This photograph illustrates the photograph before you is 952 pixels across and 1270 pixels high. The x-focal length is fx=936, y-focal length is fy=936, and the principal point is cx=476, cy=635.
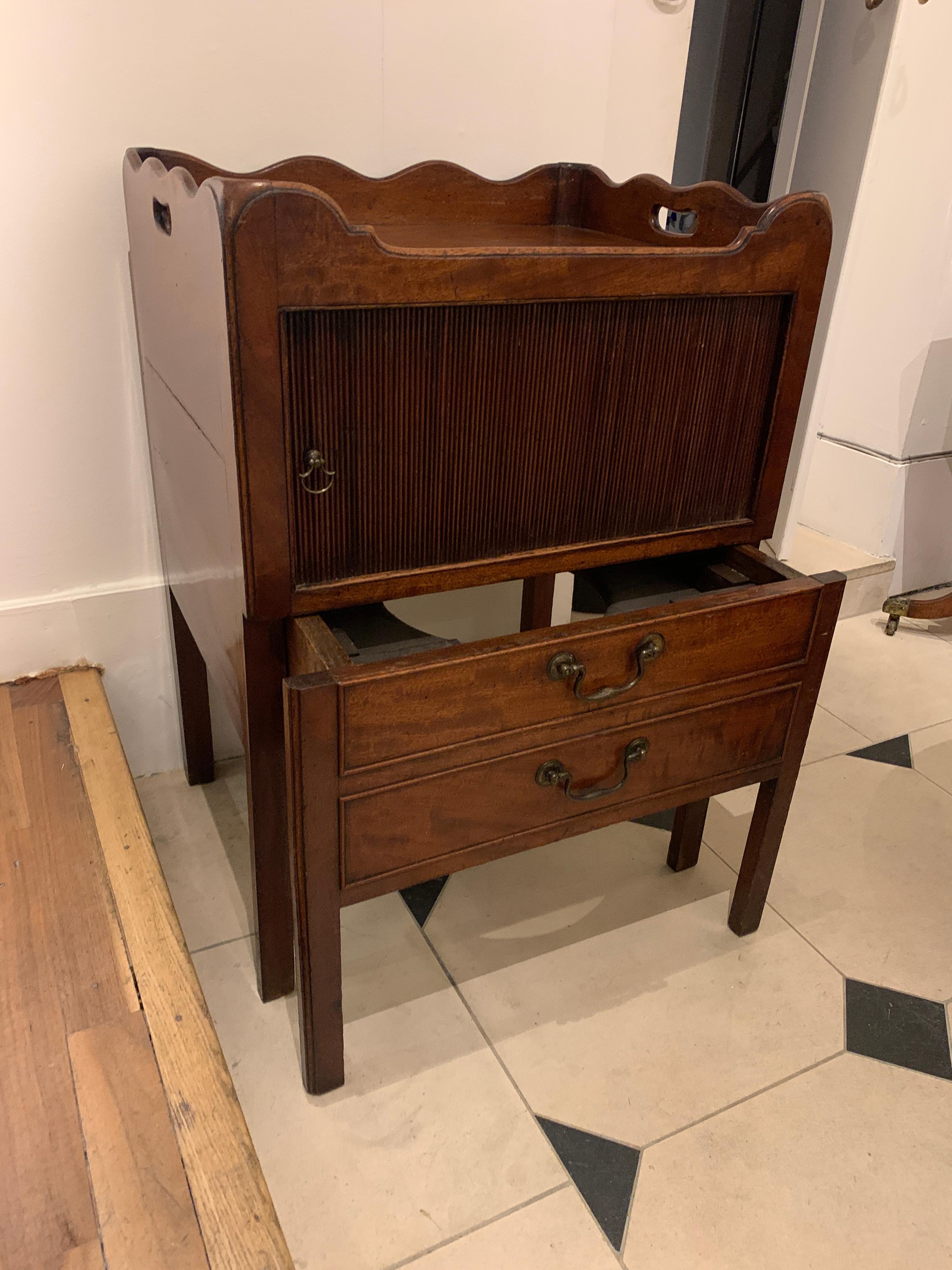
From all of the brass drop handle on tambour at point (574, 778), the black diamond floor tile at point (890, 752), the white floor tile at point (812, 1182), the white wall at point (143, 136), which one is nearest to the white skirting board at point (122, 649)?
the white wall at point (143, 136)

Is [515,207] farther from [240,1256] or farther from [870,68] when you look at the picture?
[240,1256]

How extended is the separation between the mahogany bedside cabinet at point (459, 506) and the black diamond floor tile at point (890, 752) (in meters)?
0.56

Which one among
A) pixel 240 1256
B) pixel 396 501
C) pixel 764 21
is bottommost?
pixel 240 1256

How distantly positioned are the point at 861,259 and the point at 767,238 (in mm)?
1212

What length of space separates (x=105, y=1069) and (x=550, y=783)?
44 cm

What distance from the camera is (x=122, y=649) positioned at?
49.8 inches

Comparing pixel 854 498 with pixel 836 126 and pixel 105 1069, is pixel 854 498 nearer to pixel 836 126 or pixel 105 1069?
pixel 836 126

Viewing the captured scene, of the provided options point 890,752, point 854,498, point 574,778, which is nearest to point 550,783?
point 574,778

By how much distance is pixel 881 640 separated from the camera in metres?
1.96

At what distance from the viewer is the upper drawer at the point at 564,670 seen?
76 cm

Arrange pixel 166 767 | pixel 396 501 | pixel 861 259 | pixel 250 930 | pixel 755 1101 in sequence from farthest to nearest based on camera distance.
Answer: pixel 861 259 → pixel 166 767 → pixel 250 930 → pixel 755 1101 → pixel 396 501

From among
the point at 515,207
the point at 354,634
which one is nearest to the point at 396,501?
the point at 354,634

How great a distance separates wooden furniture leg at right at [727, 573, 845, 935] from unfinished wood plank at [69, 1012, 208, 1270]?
2.28ft

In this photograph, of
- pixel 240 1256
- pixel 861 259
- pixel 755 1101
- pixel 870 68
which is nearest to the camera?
pixel 240 1256
